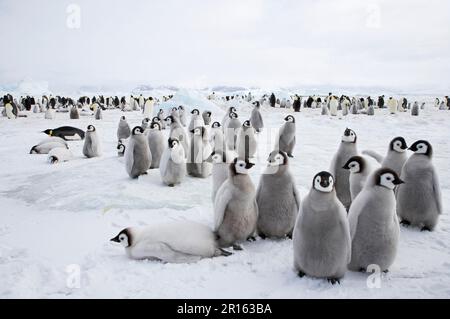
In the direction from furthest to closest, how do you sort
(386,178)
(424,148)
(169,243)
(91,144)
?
(91,144) < (424,148) < (169,243) < (386,178)

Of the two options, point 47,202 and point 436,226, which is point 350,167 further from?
point 47,202

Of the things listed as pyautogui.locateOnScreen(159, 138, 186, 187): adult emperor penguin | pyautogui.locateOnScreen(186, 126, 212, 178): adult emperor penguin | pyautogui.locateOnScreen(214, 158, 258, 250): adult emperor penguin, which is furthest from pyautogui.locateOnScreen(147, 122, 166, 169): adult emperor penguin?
pyautogui.locateOnScreen(214, 158, 258, 250): adult emperor penguin

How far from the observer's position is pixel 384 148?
9.28 m

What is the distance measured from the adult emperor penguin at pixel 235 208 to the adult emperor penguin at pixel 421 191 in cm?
167

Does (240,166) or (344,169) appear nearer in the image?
(240,166)

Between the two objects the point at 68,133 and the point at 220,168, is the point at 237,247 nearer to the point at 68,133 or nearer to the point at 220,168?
the point at 220,168

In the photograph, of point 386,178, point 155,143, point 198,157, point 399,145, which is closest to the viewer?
point 386,178

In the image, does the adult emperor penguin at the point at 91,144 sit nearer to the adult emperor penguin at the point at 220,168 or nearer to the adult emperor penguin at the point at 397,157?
Result: the adult emperor penguin at the point at 220,168

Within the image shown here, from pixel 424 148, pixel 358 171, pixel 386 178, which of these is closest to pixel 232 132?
pixel 358 171

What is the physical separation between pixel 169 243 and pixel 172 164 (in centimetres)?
242

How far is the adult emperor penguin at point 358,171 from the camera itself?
11.9 ft

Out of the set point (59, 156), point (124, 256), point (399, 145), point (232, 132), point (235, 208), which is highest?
point (399, 145)

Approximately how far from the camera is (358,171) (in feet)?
12.2
